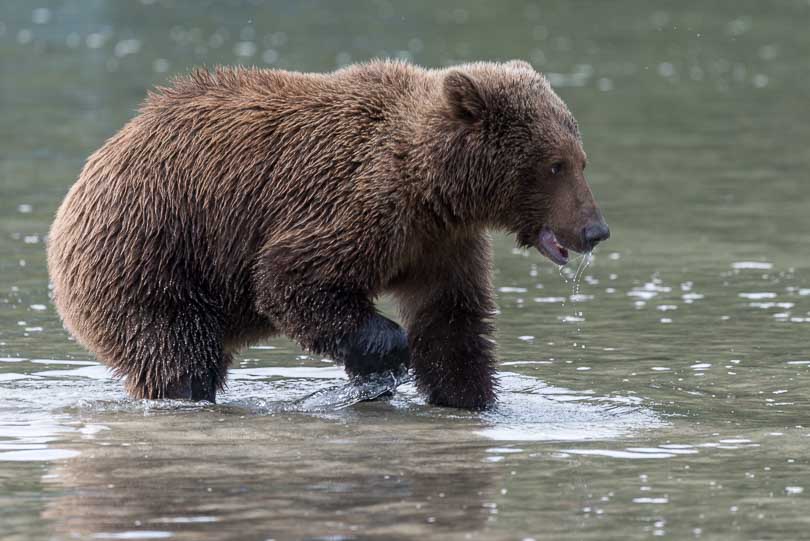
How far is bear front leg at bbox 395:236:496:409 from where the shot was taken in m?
9.12

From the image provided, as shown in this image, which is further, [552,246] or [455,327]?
[455,327]

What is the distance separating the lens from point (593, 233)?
8.56 metres

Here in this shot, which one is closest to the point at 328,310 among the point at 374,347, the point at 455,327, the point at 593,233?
the point at 374,347

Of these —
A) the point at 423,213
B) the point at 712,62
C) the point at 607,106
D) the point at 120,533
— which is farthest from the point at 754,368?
the point at 712,62

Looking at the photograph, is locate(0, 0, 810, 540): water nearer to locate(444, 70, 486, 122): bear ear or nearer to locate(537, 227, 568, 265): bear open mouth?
locate(537, 227, 568, 265): bear open mouth

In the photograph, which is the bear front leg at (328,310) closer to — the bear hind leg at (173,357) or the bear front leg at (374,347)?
the bear front leg at (374,347)

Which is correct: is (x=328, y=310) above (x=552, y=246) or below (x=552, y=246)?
below

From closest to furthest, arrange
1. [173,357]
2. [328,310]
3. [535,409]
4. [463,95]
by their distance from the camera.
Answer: [463,95] → [328,310] → [173,357] → [535,409]

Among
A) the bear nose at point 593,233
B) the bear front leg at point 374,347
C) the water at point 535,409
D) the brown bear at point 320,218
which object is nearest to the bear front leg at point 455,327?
the brown bear at point 320,218

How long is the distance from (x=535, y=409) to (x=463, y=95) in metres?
1.78

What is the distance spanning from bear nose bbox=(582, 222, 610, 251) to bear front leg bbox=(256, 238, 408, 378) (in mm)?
1066

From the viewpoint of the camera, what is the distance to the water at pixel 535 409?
6777 mm

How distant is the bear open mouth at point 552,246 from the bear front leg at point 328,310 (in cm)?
87

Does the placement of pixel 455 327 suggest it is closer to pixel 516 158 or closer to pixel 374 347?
pixel 374 347
